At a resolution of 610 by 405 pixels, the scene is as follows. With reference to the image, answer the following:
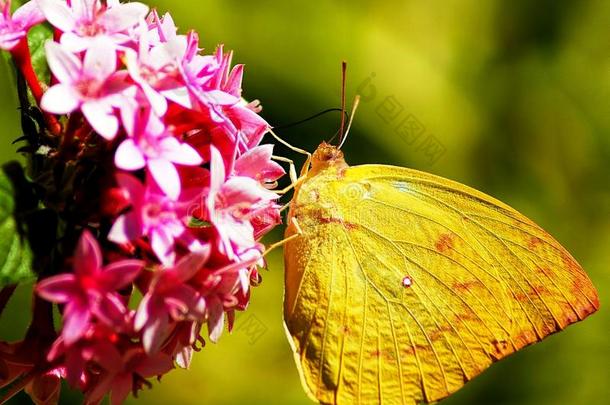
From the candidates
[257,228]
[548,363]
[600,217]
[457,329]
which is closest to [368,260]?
[457,329]

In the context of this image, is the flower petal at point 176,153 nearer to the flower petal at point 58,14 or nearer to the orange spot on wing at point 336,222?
the flower petal at point 58,14

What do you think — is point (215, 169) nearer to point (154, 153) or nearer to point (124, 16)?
point (154, 153)

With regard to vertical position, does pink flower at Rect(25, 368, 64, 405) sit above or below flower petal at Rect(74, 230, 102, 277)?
below

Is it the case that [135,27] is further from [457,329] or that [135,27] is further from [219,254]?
[457,329]

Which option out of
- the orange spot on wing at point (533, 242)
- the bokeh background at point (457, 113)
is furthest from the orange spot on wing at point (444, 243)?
the bokeh background at point (457, 113)

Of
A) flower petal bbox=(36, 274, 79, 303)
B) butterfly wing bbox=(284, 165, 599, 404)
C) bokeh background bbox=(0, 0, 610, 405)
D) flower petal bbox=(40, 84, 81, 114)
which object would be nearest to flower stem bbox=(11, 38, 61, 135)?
flower petal bbox=(40, 84, 81, 114)

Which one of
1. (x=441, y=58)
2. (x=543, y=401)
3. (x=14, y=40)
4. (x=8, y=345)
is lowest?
(x=543, y=401)

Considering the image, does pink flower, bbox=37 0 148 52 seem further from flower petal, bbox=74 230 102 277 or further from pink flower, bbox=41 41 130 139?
flower petal, bbox=74 230 102 277

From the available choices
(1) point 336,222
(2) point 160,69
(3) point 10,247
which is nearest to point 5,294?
(3) point 10,247
